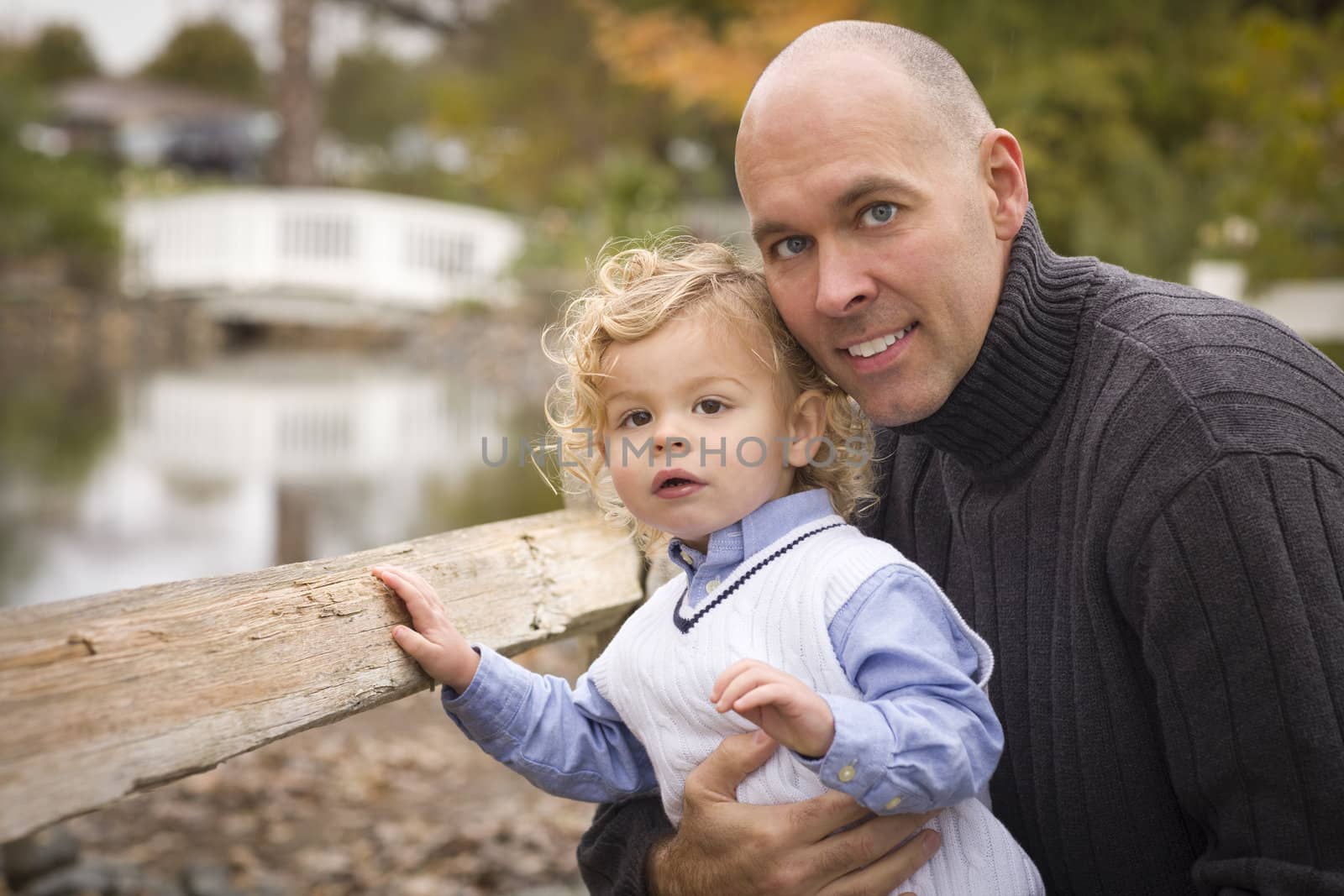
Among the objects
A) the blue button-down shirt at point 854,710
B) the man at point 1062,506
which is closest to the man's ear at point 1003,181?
the man at point 1062,506

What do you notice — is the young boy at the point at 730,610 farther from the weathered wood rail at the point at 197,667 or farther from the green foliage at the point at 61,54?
the green foliage at the point at 61,54

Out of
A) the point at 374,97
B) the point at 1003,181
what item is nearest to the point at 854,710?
the point at 1003,181

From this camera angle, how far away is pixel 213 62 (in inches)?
1084

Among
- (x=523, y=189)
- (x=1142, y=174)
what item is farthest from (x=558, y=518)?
(x=523, y=189)

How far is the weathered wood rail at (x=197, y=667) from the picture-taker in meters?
1.15

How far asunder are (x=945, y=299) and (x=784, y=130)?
32 centimetres

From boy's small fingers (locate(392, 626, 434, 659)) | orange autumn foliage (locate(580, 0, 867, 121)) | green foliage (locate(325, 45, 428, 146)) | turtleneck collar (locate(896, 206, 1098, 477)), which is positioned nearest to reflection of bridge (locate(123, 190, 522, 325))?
orange autumn foliage (locate(580, 0, 867, 121))

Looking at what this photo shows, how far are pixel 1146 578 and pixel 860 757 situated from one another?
0.41 meters

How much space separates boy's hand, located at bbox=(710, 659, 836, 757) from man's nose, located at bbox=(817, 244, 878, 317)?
1.85 ft

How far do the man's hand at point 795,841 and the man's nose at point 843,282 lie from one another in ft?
1.92

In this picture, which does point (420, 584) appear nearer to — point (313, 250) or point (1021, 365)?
point (1021, 365)

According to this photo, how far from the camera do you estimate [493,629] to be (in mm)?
1863

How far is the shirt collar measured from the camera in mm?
1754

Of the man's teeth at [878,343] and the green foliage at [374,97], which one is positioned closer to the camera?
the man's teeth at [878,343]
